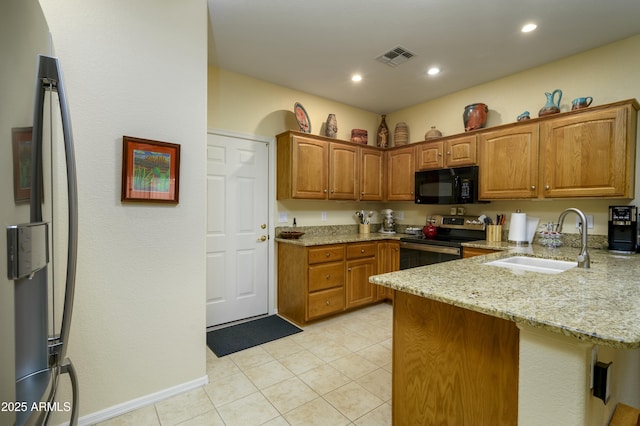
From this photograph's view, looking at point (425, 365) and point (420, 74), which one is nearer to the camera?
point (425, 365)

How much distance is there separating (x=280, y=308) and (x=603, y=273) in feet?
9.35

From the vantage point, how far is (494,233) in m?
3.19

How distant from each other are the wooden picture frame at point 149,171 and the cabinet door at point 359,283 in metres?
2.12

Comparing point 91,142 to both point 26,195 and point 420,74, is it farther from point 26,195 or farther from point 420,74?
point 420,74

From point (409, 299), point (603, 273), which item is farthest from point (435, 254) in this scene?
point (409, 299)

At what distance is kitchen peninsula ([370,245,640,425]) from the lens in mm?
875

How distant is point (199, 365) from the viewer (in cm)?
206

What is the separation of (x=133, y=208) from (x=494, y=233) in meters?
3.33

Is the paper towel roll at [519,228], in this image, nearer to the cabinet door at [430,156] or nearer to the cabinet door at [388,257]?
the cabinet door at [430,156]

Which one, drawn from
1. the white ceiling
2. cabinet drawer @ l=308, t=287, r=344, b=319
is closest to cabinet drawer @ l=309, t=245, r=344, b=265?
cabinet drawer @ l=308, t=287, r=344, b=319

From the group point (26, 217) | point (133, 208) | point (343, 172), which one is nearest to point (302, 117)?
point (343, 172)

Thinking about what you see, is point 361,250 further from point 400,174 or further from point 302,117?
point 302,117

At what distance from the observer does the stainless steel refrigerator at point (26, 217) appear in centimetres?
58

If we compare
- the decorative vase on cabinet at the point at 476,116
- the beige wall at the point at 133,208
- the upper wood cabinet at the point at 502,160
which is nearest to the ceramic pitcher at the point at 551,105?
the upper wood cabinet at the point at 502,160
